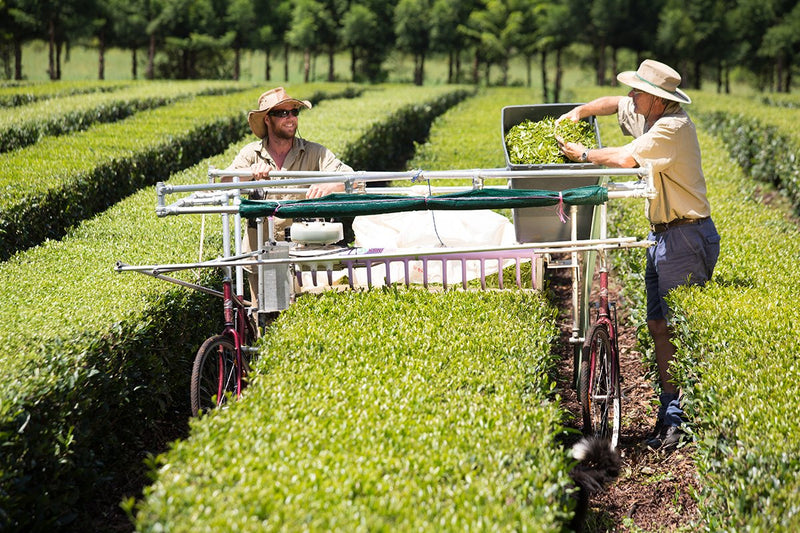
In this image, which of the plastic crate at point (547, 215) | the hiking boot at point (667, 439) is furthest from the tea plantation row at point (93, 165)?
the hiking boot at point (667, 439)

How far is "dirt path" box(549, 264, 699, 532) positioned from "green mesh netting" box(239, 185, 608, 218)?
74.4 inches

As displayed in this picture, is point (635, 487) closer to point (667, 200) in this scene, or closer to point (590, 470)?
point (590, 470)

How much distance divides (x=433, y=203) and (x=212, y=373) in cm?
204

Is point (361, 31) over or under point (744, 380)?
over

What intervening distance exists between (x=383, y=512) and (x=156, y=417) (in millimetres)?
3843

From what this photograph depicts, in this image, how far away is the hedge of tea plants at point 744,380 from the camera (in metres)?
3.84

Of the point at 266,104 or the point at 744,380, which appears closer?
the point at 744,380

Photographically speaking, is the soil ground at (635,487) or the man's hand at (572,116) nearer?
the soil ground at (635,487)

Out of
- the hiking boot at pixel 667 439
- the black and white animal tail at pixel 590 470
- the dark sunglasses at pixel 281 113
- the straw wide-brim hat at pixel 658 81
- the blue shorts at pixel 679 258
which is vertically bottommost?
the hiking boot at pixel 667 439

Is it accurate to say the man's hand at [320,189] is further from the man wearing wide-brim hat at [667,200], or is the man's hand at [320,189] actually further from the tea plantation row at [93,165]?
the tea plantation row at [93,165]

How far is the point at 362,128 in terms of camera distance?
17.2 m

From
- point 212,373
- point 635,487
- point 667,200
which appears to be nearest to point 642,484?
point 635,487

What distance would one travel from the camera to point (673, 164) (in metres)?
5.84

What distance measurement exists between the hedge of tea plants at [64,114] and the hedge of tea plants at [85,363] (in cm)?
1015
